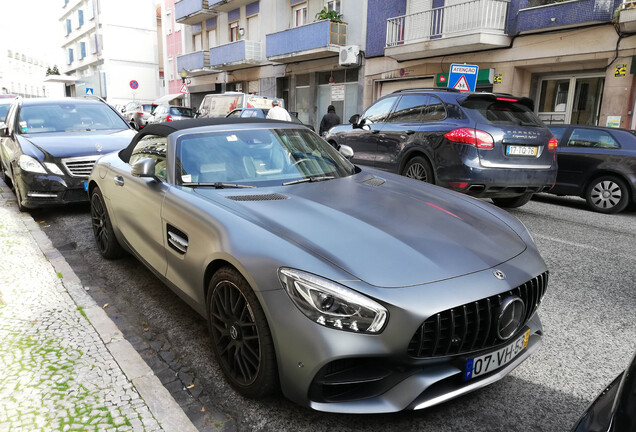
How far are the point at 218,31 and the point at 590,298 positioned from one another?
31.8 metres

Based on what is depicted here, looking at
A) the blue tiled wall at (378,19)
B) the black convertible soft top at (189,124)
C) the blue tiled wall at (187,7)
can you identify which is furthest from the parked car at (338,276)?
A: the blue tiled wall at (187,7)

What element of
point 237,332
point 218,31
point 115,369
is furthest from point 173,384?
point 218,31

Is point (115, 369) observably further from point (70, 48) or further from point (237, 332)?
point (70, 48)

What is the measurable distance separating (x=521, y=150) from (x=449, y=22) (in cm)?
1143

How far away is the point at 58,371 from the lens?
266 cm

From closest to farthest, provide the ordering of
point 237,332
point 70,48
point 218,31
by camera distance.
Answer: point 237,332 → point 218,31 → point 70,48

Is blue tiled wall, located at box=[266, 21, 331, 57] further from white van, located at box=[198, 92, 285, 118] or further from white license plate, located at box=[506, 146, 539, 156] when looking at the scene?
white license plate, located at box=[506, 146, 539, 156]

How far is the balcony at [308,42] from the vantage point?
20953mm

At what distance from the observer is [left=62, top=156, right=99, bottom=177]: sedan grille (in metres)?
6.23

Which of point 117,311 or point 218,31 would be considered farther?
point 218,31

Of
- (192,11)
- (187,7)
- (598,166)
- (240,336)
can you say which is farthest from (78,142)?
(187,7)

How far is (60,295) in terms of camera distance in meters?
3.74

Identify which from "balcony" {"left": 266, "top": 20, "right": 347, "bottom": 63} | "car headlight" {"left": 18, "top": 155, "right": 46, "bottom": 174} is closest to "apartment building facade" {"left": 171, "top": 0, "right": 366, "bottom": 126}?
"balcony" {"left": 266, "top": 20, "right": 347, "bottom": 63}

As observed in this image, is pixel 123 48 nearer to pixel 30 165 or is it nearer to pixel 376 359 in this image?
pixel 30 165
